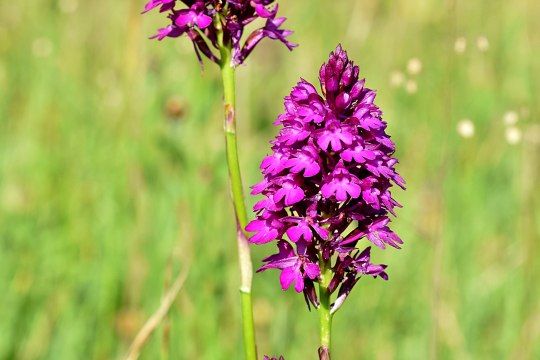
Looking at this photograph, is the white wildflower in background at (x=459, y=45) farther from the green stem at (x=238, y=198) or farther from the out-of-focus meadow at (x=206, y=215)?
the green stem at (x=238, y=198)

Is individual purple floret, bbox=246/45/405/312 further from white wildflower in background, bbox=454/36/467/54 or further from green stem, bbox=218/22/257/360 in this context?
white wildflower in background, bbox=454/36/467/54

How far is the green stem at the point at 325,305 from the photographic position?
177cm

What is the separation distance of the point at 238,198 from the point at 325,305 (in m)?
0.36

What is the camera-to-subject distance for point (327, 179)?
1701 millimetres

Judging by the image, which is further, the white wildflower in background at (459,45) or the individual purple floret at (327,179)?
the white wildflower in background at (459,45)

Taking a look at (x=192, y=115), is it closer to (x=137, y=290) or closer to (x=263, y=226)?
(x=137, y=290)

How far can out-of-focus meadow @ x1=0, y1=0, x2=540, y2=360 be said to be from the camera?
12.7ft

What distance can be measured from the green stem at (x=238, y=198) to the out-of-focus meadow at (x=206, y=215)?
0.82m

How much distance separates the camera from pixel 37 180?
16.8 ft

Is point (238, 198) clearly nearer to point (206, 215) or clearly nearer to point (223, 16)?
point (223, 16)

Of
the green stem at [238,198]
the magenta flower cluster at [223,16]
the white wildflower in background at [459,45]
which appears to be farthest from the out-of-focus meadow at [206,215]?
the magenta flower cluster at [223,16]

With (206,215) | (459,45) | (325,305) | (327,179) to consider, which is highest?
(459,45)

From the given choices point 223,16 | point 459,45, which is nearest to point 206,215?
point 459,45

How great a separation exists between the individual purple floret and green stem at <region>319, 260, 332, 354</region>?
0.4 inches
